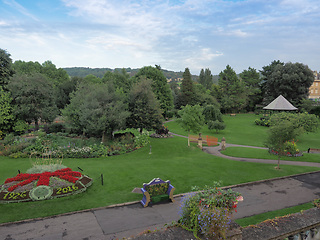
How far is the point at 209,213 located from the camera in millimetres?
5020

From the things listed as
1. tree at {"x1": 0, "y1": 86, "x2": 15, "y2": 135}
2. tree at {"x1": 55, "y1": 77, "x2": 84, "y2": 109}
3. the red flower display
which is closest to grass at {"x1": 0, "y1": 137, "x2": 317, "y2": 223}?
the red flower display

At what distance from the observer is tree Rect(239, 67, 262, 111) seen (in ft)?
247

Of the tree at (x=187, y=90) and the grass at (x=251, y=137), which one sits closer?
the grass at (x=251, y=137)

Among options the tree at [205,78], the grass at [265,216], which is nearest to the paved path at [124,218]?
the grass at [265,216]

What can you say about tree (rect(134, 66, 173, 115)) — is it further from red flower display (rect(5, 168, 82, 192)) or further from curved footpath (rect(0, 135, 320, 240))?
curved footpath (rect(0, 135, 320, 240))

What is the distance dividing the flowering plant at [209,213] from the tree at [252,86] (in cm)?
7532

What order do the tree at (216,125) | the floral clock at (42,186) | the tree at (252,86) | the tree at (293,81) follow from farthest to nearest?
the tree at (252,86) → the tree at (293,81) → the tree at (216,125) → the floral clock at (42,186)

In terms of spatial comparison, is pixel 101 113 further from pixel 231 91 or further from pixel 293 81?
pixel 293 81

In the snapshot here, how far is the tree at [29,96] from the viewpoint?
96.1 ft

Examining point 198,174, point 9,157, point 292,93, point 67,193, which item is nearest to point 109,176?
point 67,193

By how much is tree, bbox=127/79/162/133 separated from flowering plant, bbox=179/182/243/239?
74.4ft

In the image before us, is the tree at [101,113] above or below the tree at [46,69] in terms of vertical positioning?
below

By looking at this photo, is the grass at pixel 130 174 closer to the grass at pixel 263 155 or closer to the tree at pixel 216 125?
the grass at pixel 263 155

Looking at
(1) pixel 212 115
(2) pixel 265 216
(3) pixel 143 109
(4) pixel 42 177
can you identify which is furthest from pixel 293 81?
(4) pixel 42 177
